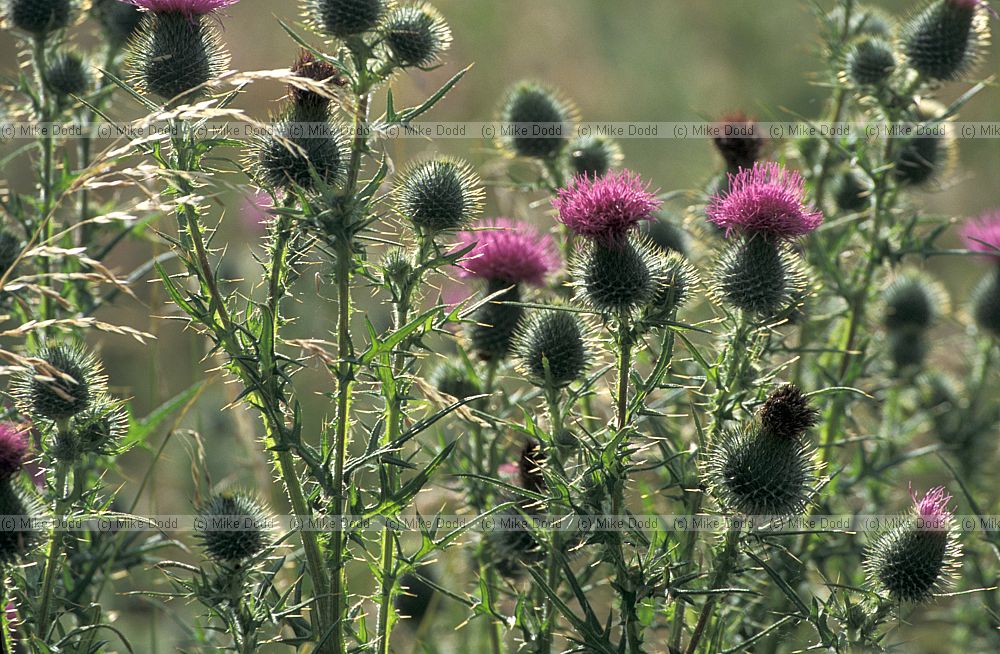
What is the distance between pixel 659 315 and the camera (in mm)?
3760

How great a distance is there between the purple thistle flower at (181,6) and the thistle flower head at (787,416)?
2426 mm

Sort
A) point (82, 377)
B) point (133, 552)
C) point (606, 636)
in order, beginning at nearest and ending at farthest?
point (606, 636) → point (82, 377) → point (133, 552)

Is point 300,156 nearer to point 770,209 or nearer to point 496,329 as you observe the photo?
point 496,329

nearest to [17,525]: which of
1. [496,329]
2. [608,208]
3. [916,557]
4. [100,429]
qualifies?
[100,429]

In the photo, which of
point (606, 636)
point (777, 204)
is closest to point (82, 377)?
point (606, 636)

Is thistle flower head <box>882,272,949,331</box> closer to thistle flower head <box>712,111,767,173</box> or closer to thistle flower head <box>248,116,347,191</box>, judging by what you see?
thistle flower head <box>712,111,767,173</box>

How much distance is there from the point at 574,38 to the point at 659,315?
11.9m

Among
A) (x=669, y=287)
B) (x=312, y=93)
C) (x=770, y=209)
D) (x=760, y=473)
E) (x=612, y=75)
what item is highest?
(x=612, y=75)

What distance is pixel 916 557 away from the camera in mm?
3516

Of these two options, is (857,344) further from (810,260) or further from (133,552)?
(133,552)

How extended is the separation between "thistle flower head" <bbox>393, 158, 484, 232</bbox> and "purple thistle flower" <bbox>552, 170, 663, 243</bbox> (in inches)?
15.0

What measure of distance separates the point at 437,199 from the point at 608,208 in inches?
25.3

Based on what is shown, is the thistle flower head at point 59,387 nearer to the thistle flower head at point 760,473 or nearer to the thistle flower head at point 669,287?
the thistle flower head at point 669,287

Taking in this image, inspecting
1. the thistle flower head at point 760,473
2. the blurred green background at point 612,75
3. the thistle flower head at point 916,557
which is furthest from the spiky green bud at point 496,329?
the blurred green background at point 612,75
